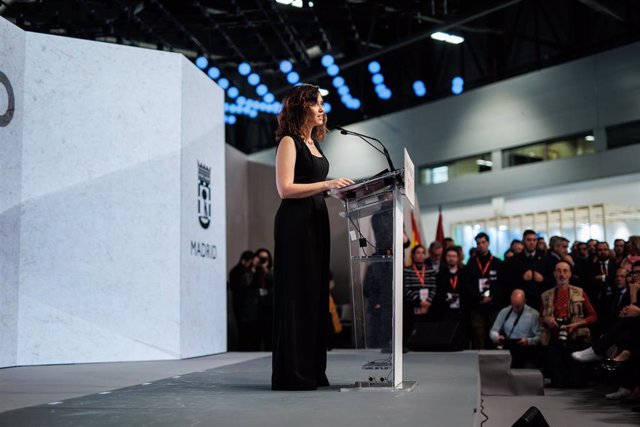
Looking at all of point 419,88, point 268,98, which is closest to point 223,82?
point 268,98

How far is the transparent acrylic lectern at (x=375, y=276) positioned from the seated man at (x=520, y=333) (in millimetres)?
4001

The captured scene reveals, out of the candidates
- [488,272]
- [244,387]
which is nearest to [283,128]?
[244,387]

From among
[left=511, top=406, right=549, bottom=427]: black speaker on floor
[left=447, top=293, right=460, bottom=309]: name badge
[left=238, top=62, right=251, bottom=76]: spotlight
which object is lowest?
[left=511, top=406, right=549, bottom=427]: black speaker on floor

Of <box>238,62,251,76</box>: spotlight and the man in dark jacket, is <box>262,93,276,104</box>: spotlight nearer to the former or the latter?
<box>238,62,251,76</box>: spotlight

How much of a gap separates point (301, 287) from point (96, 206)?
9.15 ft

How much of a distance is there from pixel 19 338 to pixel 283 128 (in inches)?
115

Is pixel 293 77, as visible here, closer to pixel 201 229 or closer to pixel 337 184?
pixel 201 229

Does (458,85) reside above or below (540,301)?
above

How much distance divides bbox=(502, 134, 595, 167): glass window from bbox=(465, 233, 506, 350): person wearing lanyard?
209 inches

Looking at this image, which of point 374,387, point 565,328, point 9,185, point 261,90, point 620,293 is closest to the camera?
point 374,387

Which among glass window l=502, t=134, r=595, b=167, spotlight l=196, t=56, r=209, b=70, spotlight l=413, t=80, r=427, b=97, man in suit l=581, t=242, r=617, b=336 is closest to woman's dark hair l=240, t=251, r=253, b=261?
man in suit l=581, t=242, r=617, b=336

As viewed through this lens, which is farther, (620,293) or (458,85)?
(458,85)

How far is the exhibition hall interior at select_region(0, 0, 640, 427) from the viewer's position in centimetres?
297

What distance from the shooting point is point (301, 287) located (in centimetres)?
300
